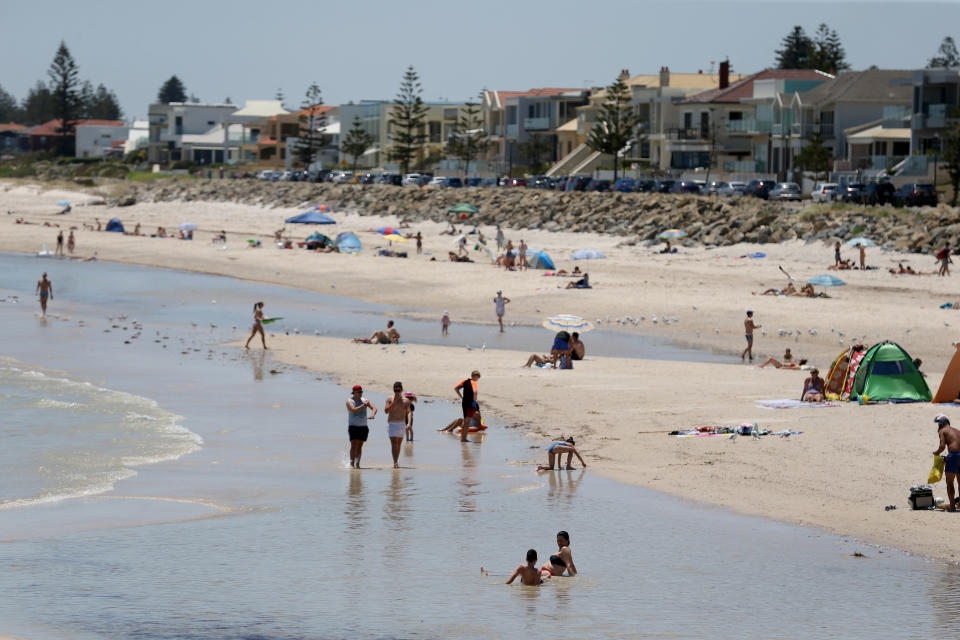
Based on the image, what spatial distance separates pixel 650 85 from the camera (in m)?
87.0

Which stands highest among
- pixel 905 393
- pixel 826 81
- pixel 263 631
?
pixel 826 81

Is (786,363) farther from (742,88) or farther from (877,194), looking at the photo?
(742,88)

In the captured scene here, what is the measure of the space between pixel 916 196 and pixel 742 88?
26.6 m

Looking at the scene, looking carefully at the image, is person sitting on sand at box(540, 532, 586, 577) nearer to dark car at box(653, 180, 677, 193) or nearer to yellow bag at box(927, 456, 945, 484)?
yellow bag at box(927, 456, 945, 484)

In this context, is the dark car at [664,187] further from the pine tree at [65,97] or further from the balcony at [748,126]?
the pine tree at [65,97]

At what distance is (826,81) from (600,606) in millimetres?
67414

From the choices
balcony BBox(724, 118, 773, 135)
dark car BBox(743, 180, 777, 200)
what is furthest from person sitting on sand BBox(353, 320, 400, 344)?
balcony BBox(724, 118, 773, 135)

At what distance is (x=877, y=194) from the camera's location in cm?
5303

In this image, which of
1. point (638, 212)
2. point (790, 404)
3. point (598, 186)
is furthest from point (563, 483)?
point (598, 186)

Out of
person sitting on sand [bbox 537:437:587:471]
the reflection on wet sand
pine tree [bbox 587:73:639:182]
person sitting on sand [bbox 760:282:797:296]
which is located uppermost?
pine tree [bbox 587:73:639:182]

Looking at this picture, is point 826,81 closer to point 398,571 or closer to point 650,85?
point 650,85

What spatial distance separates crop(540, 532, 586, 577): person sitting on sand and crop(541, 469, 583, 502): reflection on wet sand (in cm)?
299

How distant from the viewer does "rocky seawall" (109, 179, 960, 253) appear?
154 ft

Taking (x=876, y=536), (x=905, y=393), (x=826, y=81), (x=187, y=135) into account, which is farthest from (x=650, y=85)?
(x=876, y=536)
